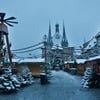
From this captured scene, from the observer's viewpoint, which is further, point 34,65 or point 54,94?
point 34,65

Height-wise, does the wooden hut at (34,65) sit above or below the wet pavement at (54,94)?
above

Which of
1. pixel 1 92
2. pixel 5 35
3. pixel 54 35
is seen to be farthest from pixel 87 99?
pixel 54 35

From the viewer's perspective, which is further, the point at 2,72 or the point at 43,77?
the point at 43,77

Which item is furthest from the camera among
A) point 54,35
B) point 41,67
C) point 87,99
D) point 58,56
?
point 54,35

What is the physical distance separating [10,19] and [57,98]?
1270 centimetres

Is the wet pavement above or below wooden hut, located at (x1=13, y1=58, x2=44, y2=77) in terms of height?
below

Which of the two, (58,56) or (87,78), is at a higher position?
(58,56)

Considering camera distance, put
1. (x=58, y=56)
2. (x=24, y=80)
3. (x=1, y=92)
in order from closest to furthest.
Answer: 1. (x=1, y=92)
2. (x=24, y=80)
3. (x=58, y=56)

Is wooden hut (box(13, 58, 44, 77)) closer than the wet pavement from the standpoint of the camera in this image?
No

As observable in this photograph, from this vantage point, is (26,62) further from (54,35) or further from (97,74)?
(54,35)

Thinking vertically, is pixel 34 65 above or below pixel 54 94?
above

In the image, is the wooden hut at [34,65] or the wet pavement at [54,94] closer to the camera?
the wet pavement at [54,94]

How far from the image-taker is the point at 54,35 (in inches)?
6654

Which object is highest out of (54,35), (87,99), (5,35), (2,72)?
(54,35)
